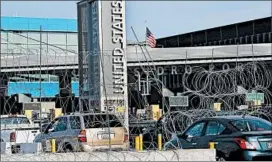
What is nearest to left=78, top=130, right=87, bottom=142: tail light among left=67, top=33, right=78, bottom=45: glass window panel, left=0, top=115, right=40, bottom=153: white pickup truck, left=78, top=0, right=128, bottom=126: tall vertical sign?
left=0, top=115, right=40, bottom=153: white pickup truck

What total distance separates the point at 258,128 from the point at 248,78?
4.67 metres

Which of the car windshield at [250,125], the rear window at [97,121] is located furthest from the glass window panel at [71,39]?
the car windshield at [250,125]

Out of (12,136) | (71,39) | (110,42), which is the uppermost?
(71,39)

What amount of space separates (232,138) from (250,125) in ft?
3.47

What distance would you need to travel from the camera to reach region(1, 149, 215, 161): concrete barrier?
11.3 m

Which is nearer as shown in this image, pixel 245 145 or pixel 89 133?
pixel 245 145

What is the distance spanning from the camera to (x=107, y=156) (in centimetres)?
1164

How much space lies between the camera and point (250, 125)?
14.8m

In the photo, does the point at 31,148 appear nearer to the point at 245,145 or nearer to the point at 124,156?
the point at 124,156

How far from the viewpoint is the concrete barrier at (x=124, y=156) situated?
11297 mm

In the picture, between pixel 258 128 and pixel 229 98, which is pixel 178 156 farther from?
pixel 229 98

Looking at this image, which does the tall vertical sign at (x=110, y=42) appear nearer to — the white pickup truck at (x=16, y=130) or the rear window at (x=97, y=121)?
the white pickup truck at (x=16, y=130)

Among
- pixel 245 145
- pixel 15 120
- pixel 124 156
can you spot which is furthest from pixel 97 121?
pixel 124 156

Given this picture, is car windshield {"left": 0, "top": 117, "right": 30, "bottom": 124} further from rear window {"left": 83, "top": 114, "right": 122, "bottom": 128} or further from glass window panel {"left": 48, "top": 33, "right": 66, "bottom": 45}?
glass window panel {"left": 48, "top": 33, "right": 66, "bottom": 45}
